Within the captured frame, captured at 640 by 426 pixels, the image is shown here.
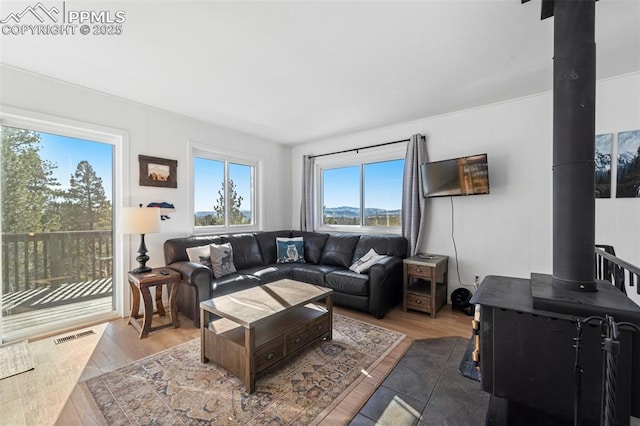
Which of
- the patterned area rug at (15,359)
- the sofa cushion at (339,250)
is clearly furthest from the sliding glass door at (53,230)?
the sofa cushion at (339,250)

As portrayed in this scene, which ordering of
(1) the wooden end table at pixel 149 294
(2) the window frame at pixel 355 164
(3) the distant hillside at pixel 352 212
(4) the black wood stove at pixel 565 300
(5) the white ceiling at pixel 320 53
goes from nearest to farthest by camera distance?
(4) the black wood stove at pixel 565 300 → (5) the white ceiling at pixel 320 53 → (1) the wooden end table at pixel 149 294 → (2) the window frame at pixel 355 164 → (3) the distant hillside at pixel 352 212

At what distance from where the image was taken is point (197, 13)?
178 cm

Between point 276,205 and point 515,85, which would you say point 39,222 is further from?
point 515,85

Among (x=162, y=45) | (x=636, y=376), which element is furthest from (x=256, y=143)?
(x=636, y=376)

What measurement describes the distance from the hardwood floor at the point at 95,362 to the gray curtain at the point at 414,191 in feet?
3.31

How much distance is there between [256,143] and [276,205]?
3.90 feet

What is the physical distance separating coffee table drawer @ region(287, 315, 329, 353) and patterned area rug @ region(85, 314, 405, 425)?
0.40ft

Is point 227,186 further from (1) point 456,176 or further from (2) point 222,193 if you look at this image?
(1) point 456,176

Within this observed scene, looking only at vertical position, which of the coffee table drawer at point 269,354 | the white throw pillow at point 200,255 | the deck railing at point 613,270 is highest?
the deck railing at point 613,270

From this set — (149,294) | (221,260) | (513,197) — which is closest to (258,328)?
(149,294)

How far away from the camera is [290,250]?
437cm

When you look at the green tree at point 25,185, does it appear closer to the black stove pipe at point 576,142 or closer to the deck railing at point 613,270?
the black stove pipe at point 576,142

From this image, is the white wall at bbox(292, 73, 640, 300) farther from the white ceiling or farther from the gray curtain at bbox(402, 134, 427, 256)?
the white ceiling

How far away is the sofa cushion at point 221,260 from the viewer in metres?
3.37
